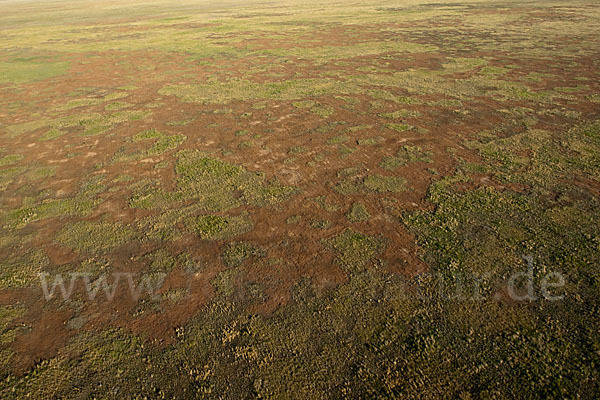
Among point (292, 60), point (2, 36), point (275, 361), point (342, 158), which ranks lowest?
point (275, 361)

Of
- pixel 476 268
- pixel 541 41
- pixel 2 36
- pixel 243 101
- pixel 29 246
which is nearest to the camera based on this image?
pixel 476 268

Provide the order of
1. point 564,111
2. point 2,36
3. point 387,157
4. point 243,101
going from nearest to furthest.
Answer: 1. point 387,157
2. point 564,111
3. point 243,101
4. point 2,36

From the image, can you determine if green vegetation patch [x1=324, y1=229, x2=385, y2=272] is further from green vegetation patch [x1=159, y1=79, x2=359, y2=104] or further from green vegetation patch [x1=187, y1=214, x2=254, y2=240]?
green vegetation patch [x1=159, y1=79, x2=359, y2=104]

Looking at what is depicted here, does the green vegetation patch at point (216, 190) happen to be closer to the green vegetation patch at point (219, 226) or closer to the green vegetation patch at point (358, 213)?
the green vegetation patch at point (219, 226)

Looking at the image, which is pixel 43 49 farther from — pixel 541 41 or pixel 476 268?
pixel 541 41

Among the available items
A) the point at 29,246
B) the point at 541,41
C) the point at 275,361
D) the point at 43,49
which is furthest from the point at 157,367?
the point at 43,49

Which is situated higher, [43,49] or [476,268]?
[43,49]

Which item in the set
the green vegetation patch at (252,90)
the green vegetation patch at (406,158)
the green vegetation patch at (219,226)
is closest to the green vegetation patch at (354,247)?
the green vegetation patch at (219,226)

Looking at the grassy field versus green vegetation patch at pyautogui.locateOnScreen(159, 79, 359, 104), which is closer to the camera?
the grassy field

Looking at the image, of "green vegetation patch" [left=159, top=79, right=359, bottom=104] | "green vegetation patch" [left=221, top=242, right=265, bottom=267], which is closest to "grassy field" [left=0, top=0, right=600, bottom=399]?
"green vegetation patch" [left=221, top=242, right=265, bottom=267]
